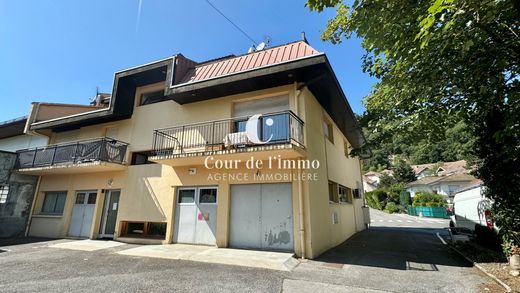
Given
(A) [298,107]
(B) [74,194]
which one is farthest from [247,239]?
(B) [74,194]

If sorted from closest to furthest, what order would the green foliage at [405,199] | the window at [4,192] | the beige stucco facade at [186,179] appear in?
the beige stucco facade at [186,179], the window at [4,192], the green foliage at [405,199]

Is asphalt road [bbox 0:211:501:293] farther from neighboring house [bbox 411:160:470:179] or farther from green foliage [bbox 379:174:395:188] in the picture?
neighboring house [bbox 411:160:470:179]

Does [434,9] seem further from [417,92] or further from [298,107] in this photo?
[298,107]

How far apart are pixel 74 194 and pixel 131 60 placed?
7.56m

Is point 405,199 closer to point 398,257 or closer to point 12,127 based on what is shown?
point 398,257

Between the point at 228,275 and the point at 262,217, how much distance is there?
9.53 feet

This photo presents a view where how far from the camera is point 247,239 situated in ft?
28.1

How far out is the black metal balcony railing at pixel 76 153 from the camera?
11.2m

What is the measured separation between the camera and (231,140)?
29.2 ft

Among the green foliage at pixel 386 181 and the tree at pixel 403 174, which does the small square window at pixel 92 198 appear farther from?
the tree at pixel 403 174

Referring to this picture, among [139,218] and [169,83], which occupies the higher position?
[169,83]

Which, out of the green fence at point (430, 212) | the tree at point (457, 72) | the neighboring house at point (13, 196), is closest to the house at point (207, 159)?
the neighboring house at point (13, 196)

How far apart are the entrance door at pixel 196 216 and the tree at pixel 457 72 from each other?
6962mm

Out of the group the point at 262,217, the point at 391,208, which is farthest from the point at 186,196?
the point at 391,208
